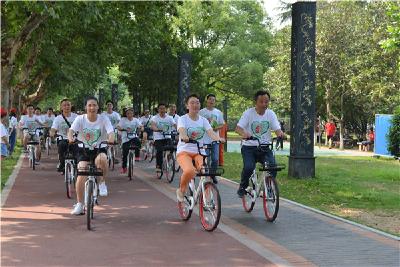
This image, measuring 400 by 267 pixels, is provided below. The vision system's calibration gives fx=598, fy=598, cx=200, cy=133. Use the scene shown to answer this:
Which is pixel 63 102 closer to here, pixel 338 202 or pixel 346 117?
pixel 338 202

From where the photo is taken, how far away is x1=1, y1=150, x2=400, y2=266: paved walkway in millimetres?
6297

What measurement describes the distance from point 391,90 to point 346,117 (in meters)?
6.47

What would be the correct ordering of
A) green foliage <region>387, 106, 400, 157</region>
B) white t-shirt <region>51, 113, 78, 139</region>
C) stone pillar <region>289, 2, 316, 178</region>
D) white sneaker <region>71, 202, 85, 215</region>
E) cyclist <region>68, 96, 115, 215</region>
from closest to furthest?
1. cyclist <region>68, 96, 115, 215</region>
2. white sneaker <region>71, 202, 85, 215</region>
3. white t-shirt <region>51, 113, 78, 139</region>
4. stone pillar <region>289, 2, 316, 178</region>
5. green foliage <region>387, 106, 400, 157</region>

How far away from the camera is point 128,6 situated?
57.2ft

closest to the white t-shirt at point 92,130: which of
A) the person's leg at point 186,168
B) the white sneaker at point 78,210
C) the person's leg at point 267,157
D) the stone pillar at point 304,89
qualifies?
the white sneaker at point 78,210

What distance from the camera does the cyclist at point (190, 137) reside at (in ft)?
27.0

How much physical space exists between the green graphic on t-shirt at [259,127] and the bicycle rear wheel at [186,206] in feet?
4.45

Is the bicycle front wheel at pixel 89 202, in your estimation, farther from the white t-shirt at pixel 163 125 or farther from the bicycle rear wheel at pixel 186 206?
the white t-shirt at pixel 163 125

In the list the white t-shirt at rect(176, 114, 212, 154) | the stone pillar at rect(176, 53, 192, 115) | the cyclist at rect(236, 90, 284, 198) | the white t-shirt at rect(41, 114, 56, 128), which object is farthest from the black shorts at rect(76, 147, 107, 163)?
the white t-shirt at rect(41, 114, 56, 128)

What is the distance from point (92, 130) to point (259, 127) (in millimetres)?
2470

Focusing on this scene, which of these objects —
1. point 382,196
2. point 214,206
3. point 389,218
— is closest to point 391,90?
point 382,196

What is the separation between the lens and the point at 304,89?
45.7 ft

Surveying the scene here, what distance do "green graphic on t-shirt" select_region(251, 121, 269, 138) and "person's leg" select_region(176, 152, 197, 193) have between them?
1.14 metres

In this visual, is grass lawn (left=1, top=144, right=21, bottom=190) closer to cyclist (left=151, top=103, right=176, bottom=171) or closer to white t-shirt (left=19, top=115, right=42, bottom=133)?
white t-shirt (left=19, top=115, right=42, bottom=133)
